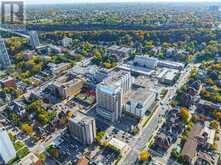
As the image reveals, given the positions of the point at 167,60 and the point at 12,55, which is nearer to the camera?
the point at 167,60

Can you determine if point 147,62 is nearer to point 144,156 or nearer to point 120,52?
point 120,52

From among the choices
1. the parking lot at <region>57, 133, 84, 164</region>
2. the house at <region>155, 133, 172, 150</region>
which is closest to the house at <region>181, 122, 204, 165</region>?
the house at <region>155, 133, 172, 150</region>

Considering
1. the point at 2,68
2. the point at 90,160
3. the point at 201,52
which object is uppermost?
the point at 201,52

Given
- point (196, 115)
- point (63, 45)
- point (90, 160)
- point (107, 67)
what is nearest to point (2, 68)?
point (63, 45)

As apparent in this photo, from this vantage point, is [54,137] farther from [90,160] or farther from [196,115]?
[196,115]

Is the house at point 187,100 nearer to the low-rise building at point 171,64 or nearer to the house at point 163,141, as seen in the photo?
the house at point 163,141
